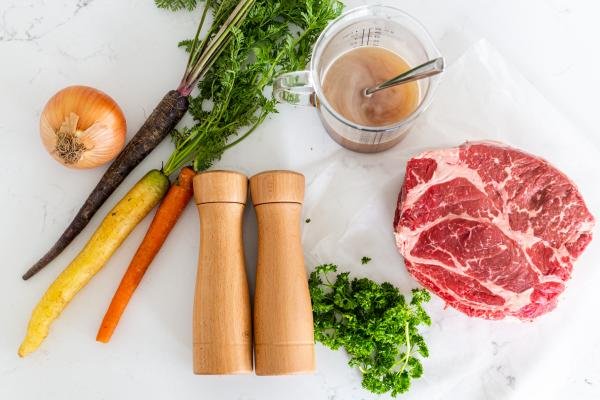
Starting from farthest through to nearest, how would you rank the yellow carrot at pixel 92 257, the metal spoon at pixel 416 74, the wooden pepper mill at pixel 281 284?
the yellow carrot at pixel 92 257 → the wooden pepper mill at pixel 281 284 → the metal spoon at pixel 416 74

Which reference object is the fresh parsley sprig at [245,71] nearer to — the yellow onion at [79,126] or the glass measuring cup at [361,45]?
the glass measuring cup at [361,45]

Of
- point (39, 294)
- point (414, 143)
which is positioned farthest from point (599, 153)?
point (39, 294)

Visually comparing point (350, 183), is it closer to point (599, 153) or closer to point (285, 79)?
point (285, 79)

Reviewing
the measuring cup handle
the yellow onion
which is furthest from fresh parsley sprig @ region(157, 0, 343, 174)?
the yellow onion

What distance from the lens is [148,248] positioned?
1432 mm

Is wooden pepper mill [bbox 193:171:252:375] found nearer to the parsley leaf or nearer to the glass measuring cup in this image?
the glass measuring cup

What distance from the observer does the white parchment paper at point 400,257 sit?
1.42m

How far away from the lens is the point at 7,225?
1.47 m

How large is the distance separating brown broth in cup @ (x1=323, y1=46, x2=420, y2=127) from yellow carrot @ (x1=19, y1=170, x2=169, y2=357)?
0.49 m

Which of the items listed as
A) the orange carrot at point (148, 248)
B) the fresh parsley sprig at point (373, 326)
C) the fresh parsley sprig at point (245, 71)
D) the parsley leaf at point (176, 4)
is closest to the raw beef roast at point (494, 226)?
the fresh parsley sprig at point (373, 326)

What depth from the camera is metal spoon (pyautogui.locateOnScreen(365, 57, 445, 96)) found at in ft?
3.64

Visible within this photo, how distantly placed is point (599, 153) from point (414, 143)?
1.51 ft

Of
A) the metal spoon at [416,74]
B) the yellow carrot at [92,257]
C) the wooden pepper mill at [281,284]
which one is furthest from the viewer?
the yellow carrot at [92,257]

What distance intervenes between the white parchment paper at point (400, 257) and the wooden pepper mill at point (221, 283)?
0.73 feet
